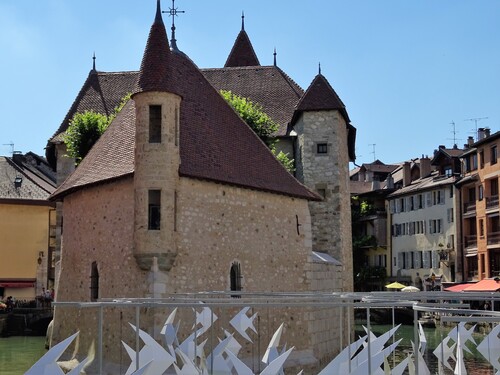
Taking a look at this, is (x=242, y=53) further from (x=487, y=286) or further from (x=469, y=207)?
(x=487, y=286)

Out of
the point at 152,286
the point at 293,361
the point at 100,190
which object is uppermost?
the point at 100,190

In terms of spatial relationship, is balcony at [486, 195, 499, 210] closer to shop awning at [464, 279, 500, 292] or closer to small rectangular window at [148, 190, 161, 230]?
shop awning at [464, 279, 500, 292]

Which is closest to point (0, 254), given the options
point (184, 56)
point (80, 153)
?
point (80, 153)

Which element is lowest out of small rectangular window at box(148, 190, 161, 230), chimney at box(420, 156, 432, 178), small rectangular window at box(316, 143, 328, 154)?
small rectangular window at box(148, 190, 161, 230)

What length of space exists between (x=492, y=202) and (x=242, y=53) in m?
18.2

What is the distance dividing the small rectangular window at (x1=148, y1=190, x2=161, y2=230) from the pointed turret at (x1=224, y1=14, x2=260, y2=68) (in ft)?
97.6

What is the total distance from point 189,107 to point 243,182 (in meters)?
3.10

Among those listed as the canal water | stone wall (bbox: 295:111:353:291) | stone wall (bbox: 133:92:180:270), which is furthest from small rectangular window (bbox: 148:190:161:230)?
stone wall (bbox: 295:111:353:291)

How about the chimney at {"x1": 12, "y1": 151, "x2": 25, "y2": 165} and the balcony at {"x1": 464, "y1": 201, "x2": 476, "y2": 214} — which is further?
the chimney at {"x1": 12, "y1": 151, "x2": 25, "y2": 165}

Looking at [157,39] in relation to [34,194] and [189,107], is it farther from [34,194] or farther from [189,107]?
[34,194]

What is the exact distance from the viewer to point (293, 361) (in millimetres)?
25484

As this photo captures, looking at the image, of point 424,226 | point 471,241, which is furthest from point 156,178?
point 424,226

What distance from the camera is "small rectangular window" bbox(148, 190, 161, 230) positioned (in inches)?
909

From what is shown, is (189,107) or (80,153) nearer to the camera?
(189,107)
